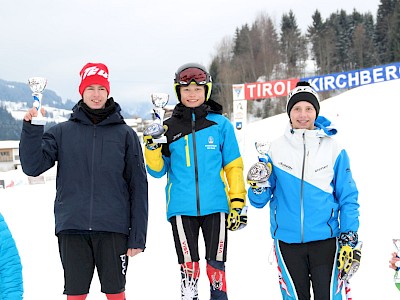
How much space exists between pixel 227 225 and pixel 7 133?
142 meters

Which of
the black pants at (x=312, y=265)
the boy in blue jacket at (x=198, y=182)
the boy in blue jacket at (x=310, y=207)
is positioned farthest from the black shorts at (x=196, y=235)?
the black pants at (x=312, y=265)

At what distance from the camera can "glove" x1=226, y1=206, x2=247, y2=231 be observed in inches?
118

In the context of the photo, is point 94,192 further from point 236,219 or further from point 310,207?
point 310,207

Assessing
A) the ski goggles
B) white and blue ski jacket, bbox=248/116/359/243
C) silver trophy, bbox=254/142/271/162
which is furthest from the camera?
the ski goggles

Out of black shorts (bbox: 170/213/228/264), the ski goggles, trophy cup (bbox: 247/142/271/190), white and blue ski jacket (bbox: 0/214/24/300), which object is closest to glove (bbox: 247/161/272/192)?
trophy cup (bbox: 247/142/271/190)

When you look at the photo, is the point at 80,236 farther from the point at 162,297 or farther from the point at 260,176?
the point at 162,297

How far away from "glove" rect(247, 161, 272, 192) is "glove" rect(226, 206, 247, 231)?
0.34 metres

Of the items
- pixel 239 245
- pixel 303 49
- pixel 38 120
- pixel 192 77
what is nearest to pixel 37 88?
pixel 38 120

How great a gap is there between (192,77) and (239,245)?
2.93m

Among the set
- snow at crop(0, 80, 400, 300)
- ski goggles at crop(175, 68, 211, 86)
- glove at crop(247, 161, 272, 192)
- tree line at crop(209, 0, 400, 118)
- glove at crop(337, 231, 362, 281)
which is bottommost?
snow at crop(0, 80, 400, 300)

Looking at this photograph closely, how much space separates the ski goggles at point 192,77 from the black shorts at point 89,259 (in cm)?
130

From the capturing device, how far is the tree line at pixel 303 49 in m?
50.4

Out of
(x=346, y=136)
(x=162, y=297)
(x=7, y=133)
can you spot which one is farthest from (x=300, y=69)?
(x=7, y=133)

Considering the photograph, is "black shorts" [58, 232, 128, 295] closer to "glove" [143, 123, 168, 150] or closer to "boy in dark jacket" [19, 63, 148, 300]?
"boy in dark jacket" [19, 63, 148, 300]
